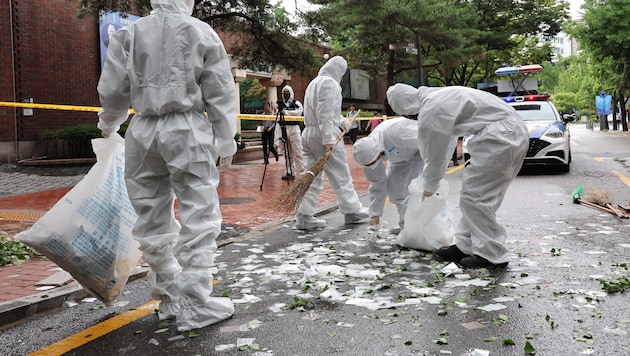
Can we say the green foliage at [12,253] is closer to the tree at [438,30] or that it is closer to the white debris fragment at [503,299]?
the white debris fragment at [503,299]

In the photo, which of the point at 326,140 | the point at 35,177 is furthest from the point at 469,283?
the point at 35,177

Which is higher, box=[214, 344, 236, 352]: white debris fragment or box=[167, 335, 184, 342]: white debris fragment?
box=[214, 344, 236, 352]: white debris fragment

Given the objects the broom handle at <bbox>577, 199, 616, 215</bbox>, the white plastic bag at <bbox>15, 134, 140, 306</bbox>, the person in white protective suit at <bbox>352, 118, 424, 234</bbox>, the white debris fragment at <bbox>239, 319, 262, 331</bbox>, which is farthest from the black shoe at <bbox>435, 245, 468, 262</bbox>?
the broom handle at <bbox>577, 199, 616, 215</bbox>

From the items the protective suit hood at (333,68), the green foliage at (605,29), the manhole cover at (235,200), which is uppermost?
the green foliage at (605,29)

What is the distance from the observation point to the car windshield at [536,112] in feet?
44.7

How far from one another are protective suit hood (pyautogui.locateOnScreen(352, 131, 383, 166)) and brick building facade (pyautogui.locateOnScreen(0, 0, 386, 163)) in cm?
1066

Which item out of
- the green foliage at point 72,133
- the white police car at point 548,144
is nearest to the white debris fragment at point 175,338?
the white police car at point 548,144

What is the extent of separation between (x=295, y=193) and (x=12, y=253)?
2938mm

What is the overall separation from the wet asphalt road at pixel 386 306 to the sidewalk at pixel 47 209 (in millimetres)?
158

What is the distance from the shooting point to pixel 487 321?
3777mm

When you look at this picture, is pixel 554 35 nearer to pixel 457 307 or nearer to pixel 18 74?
pixel 18 74

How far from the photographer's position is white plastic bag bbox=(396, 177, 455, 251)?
575cm

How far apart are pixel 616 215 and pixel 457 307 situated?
4.40m

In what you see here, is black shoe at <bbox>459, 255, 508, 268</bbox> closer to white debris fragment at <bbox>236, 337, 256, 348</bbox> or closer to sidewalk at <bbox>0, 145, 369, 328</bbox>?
white debris fragment at <bbox>236, 337, 256, 348</bbox>
